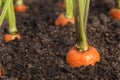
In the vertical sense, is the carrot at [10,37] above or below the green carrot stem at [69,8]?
below

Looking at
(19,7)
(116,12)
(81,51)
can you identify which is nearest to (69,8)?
(116,12)

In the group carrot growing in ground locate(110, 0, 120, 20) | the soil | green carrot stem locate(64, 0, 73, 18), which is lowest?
the soil

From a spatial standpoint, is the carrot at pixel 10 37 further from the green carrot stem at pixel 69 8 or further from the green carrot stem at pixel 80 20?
the green carrot stem at pixel 80 20

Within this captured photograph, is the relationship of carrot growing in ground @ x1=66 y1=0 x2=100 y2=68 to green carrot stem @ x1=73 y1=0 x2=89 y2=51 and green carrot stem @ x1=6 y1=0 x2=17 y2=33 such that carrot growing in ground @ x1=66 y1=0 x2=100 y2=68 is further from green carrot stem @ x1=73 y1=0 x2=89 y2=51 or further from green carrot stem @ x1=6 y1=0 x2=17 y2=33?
green carrot stem @ x1=6 y1=0 x2=17 y2=33

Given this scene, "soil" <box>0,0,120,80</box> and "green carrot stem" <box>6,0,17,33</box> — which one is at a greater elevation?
"green carrot stem" <box>6,0,17,33</box>

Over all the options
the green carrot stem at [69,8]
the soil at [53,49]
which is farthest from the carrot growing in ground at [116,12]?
the green carrot stem at [69,8]

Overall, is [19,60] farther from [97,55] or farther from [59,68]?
[97,55]

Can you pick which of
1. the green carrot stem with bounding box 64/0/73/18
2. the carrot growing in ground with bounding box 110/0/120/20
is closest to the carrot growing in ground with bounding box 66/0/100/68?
the green carrot stem with bounding box 64/0/73/18
